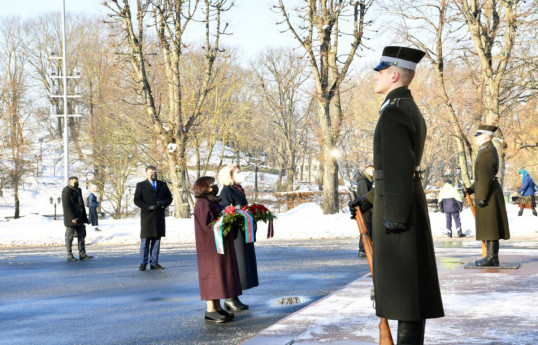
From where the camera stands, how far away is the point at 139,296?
442 inches

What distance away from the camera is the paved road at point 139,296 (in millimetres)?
8164

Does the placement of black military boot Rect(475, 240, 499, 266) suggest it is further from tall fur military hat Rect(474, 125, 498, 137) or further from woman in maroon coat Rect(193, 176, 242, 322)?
woman in maroon coat Rect(193, 176, 242, 322)

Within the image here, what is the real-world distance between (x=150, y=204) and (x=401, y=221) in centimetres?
1055

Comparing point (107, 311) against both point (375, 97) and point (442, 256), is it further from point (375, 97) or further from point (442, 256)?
point (375, 97)

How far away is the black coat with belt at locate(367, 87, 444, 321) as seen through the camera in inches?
199

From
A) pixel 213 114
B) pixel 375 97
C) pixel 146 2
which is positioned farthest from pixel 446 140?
pixel 146 2

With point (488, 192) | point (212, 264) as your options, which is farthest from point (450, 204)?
point (212, 264)

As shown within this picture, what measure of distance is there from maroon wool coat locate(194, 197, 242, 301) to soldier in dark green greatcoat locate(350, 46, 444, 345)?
3.77 meters

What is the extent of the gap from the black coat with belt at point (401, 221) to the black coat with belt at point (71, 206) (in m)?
14.1

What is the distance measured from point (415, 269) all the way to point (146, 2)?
29.2 metres

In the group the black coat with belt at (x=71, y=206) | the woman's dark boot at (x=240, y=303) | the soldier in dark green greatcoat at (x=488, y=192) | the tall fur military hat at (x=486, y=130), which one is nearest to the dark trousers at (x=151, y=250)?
the black coat with belt at (x=71, y=206)

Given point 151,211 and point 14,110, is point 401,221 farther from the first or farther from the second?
point 14,110

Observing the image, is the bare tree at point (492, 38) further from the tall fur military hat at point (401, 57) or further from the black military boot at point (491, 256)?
the tall fur military hat at point (401, 57)

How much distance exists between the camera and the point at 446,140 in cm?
5784
